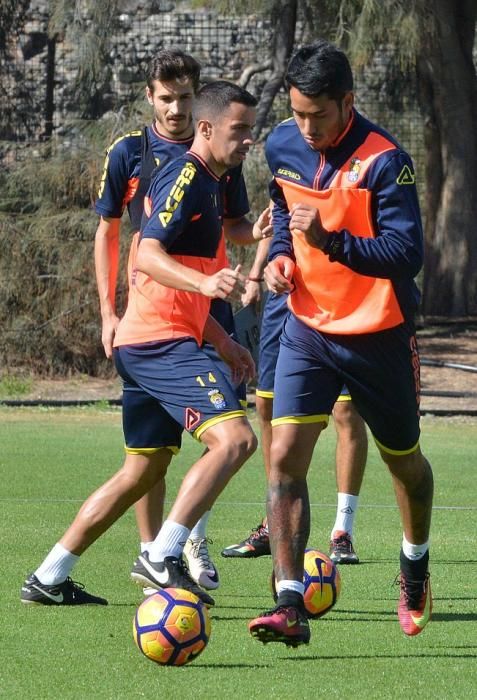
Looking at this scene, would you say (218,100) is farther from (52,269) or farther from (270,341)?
(52,269)

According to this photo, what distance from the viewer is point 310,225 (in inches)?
198

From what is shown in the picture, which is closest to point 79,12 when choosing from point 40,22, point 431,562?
point 40,22

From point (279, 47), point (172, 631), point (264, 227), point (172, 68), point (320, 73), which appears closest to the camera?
point (172, 631)

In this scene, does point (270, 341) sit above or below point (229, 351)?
below

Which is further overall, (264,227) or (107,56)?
(107,56)

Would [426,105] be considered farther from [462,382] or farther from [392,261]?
[392,261]

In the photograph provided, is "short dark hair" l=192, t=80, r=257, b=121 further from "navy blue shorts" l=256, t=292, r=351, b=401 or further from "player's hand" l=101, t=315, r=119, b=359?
"navy blue shorts" l=256, t=292, r=351, b=401

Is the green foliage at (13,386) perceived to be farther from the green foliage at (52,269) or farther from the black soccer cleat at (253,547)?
the black soccer cleat at (253,547)

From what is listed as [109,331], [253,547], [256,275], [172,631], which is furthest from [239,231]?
[172,631]

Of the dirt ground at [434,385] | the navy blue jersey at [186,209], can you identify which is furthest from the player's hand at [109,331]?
the dirt ground at [434,385]

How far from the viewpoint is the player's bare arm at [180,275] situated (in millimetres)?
5207

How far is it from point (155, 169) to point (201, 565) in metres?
1.90

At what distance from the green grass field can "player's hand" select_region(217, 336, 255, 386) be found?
40.5 inches

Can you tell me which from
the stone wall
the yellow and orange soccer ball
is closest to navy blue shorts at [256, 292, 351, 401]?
the yellow and orange soccer ball
